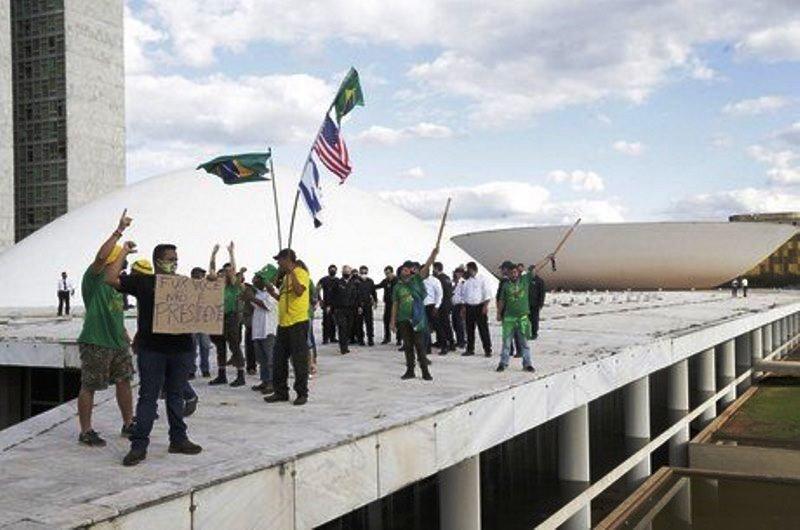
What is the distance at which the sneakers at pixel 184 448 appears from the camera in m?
6.46

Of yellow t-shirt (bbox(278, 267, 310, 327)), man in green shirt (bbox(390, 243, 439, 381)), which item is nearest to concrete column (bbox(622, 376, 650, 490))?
man in green shirt (bbox(390, 243, 439, 381))

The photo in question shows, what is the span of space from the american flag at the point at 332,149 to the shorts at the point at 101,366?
21.2 feet

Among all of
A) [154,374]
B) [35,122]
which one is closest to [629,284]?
[35,122]

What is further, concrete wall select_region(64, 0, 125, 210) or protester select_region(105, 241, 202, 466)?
concrete wall select_region(64, 0, 125, 210)

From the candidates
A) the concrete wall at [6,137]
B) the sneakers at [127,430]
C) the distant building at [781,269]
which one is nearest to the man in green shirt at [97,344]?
the sneakers at [127,430]

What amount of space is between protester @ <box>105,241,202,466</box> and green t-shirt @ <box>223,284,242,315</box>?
14.1ft

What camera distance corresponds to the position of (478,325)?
13.8 meters

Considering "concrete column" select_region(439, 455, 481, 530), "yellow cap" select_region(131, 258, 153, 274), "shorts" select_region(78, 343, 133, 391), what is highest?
"yellow cap" select_region(131, 258, 153, 274)

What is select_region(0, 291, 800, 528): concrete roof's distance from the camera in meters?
5.33

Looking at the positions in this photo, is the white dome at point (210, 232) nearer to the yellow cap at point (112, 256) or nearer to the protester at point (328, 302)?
the protester at point (328, 302)

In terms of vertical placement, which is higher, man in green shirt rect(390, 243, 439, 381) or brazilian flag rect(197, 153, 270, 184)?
brazilian flag rect(197, 153, 270, 184)

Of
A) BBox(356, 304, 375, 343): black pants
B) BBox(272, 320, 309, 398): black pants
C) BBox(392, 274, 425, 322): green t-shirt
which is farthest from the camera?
BBox(356, 304, 375, 343): black pants

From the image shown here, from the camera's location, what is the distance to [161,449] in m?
6.66

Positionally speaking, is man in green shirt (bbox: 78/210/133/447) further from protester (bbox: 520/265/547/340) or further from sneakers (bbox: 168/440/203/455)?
protester (bbox: 520/265/547/340)
